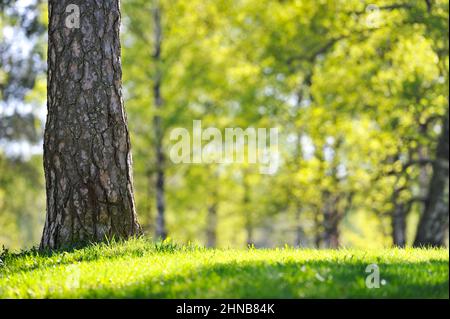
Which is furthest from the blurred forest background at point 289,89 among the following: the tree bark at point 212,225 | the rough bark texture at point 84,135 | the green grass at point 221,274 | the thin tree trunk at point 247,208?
the green grass at point 221,274

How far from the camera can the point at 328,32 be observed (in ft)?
69.1

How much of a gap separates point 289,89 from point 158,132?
5.65 metres

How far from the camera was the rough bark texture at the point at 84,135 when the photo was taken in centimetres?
930

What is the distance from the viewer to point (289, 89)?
24.3m

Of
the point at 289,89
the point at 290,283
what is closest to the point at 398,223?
the point at 289,89

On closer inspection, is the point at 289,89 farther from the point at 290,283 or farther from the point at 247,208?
the point at 290,283

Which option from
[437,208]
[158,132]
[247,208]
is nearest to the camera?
[437,208]

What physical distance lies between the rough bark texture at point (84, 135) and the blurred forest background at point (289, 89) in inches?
440

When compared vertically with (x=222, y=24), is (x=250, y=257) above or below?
below

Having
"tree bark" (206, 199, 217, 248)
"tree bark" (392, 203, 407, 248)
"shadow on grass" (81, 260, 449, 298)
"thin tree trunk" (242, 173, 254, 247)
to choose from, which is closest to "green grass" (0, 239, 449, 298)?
A: "shadow on grass" (81, 260, 449, 298)

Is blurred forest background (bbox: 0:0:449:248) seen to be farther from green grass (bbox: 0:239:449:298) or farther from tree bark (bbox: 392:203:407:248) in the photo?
green grass (bbox: 0:239:449:298)

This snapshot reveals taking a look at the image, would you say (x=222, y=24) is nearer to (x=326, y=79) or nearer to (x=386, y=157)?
(x=326, y=79)

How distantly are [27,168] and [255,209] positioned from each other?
12.7m
